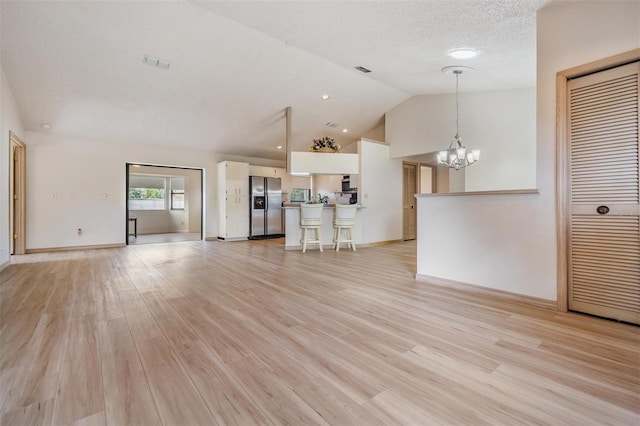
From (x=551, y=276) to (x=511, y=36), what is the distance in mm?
2740

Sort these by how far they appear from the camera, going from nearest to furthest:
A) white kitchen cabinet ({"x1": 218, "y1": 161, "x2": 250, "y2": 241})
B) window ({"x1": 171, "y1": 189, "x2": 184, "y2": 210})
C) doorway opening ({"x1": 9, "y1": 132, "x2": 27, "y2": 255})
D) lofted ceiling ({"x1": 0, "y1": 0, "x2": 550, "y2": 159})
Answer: lofted ceiling ({"x1": 0, "y1": 0, "x2": 550, "y2": 159}) → doorway opening ({"x1": 9, "y1": 132, "x2": 27, "y2": 255}) → white kitchen cabinet ({"x1": 218, "y1": 161, "x2": 250, "y2": 241}) → window ({"x1": 171, "y1": 189, "x2": 184, "y2": 210})

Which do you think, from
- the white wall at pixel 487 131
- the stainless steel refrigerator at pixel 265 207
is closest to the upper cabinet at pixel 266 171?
the stainless steel refrigerator at pixel 265 207

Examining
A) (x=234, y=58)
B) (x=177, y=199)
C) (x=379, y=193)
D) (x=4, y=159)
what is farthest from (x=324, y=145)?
(x=177, y=199)

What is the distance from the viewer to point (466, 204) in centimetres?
322

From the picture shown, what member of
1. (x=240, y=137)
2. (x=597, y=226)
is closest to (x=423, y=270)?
(x=597, y=226)

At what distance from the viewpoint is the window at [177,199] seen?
11109 millimetres

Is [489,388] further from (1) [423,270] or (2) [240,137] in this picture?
A: (2) [240,137]

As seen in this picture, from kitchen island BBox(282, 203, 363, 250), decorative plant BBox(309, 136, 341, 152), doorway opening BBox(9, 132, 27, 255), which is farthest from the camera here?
decorative plant BBox(309, 136, 341, 152)

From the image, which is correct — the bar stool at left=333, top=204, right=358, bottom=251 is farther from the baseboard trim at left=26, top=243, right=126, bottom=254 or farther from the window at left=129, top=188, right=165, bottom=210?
the window at left=129, top=188, right=165, bottom=210

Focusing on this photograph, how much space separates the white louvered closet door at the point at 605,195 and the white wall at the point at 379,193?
4205 millimetres

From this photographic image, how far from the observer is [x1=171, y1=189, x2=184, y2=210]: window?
36.4 ft

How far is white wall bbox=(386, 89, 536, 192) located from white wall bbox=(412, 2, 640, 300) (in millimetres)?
3066

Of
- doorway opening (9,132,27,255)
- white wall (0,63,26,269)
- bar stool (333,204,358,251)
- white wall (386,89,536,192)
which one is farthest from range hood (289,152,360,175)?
doorway opening (9,132,27,255)

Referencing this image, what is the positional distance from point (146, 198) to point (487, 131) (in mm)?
10999
